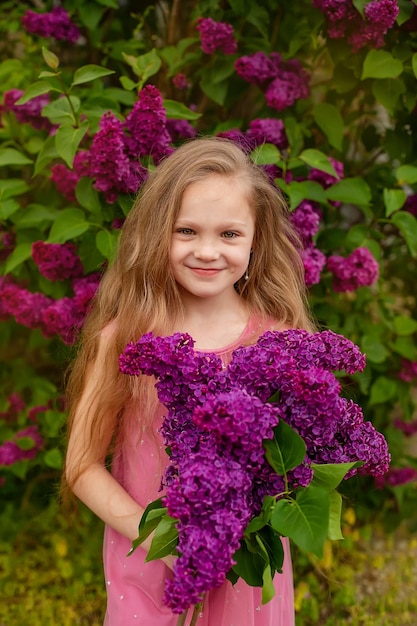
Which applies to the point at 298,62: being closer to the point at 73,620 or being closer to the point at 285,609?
the point at 285,609

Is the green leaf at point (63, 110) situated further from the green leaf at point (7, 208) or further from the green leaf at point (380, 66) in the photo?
the green leaf at point (380, 66)

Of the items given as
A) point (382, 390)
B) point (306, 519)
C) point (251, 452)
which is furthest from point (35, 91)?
point (382, 390)

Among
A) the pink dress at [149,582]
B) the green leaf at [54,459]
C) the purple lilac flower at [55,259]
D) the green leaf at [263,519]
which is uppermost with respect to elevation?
the green leaf at [263,519]

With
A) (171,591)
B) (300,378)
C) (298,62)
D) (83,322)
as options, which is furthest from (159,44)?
(171,591)

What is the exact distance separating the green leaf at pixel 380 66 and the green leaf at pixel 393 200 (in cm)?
32

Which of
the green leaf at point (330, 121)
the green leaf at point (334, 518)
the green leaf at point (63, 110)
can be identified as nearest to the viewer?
the green leaf at point (334, 518)

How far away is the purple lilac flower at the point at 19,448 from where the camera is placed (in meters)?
2.67

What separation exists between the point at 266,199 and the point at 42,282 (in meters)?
0.85

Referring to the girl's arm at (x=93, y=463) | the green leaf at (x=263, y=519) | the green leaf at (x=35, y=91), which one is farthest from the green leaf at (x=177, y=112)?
the green leaf at (x=263, y=519)

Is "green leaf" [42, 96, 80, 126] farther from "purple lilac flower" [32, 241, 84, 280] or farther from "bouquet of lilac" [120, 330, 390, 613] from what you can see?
"bouquet of lilac" [120, 330, 390, 613]

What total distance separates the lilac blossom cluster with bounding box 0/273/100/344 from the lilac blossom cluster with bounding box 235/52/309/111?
0.73m

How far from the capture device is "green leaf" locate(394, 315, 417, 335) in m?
2.51

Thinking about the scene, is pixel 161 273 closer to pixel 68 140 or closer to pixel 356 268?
pixel 68 140

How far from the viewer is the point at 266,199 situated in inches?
69.2
